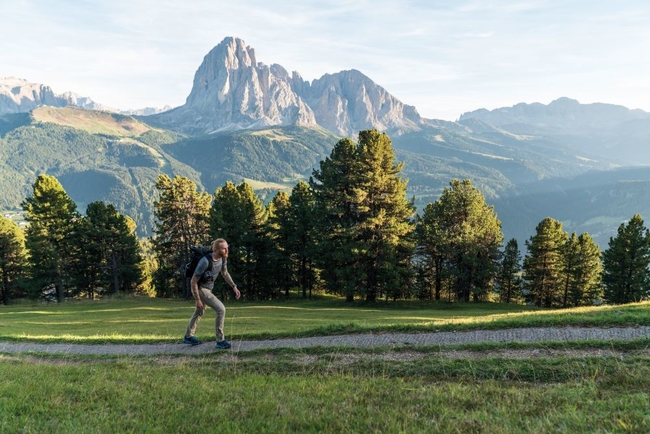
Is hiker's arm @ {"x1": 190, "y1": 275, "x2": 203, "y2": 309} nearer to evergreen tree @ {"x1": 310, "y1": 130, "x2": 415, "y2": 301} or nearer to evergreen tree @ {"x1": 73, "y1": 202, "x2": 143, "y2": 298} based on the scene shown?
evergreen tree @ {"x1": 310, "y1": 130, "x2": 415, "y2": 301}

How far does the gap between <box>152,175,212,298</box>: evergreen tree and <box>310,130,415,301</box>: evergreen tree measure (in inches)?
703

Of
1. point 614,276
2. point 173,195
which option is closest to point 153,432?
point 173,195

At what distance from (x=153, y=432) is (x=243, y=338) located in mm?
7780

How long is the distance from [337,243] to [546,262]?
29.0m

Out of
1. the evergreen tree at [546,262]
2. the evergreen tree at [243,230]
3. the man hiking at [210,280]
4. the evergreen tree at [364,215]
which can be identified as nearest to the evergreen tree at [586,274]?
the evergreen tree at [546,262]

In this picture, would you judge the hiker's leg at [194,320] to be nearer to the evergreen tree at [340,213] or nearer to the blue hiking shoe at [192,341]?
the blue hiking shoe at [192,341]

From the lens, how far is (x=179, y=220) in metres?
44.1

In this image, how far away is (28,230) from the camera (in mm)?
41781

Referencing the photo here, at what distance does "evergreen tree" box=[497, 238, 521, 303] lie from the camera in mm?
51875

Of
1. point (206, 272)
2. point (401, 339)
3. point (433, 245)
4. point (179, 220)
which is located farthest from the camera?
point (179, 220)

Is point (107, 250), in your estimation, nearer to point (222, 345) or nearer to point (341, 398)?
point (222, 345)

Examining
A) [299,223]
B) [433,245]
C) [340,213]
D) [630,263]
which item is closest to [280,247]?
[299,223]

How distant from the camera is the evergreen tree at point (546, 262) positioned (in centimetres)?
4525

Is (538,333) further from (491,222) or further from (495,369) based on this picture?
(491,222)
